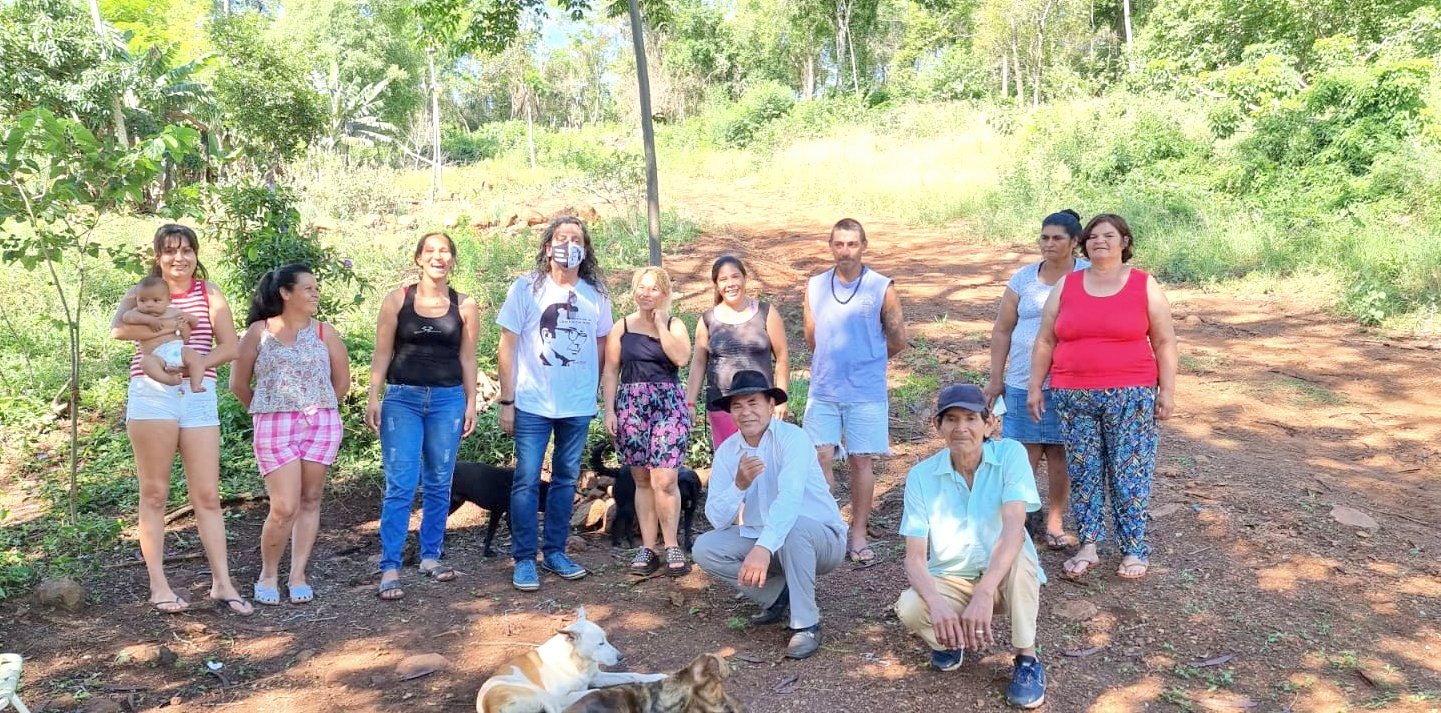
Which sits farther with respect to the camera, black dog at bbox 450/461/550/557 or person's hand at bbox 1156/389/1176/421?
black dog at bbox 450/461/550/557

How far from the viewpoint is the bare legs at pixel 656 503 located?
4.60m

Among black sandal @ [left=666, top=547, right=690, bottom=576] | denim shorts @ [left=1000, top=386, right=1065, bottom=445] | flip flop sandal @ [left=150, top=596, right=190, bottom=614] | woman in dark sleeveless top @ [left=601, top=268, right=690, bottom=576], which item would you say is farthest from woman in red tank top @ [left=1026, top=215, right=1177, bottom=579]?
flip flop sandal @ [left=150, top=596, right=190, bottom=614]

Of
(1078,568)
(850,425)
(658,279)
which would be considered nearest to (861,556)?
(850,425)

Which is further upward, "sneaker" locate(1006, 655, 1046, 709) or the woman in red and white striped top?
the woman in red and white striped top

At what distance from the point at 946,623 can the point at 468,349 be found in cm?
254

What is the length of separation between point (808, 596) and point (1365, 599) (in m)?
2.46

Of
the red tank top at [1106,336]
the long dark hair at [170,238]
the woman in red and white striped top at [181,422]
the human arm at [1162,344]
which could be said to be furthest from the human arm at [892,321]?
the long dark hair at [170,238]

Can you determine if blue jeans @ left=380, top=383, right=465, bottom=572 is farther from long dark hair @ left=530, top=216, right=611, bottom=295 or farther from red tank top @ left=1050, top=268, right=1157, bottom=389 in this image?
red tank top @ left=1050, top=268, right=1157, bottom=389

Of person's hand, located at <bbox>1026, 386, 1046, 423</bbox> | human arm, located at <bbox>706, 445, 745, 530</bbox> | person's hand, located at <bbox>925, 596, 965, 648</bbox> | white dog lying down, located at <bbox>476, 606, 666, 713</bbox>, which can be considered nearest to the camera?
white dog lying down, located at <bbox>476, 606, 666, 713</bbox>

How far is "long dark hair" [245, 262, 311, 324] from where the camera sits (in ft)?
13.6

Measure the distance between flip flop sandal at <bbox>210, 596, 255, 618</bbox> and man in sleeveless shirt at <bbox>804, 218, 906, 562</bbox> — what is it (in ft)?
8.94

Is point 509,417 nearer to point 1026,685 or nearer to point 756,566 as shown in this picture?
point 756,566

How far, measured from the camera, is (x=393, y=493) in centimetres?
441

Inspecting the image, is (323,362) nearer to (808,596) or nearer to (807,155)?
(808,596)
